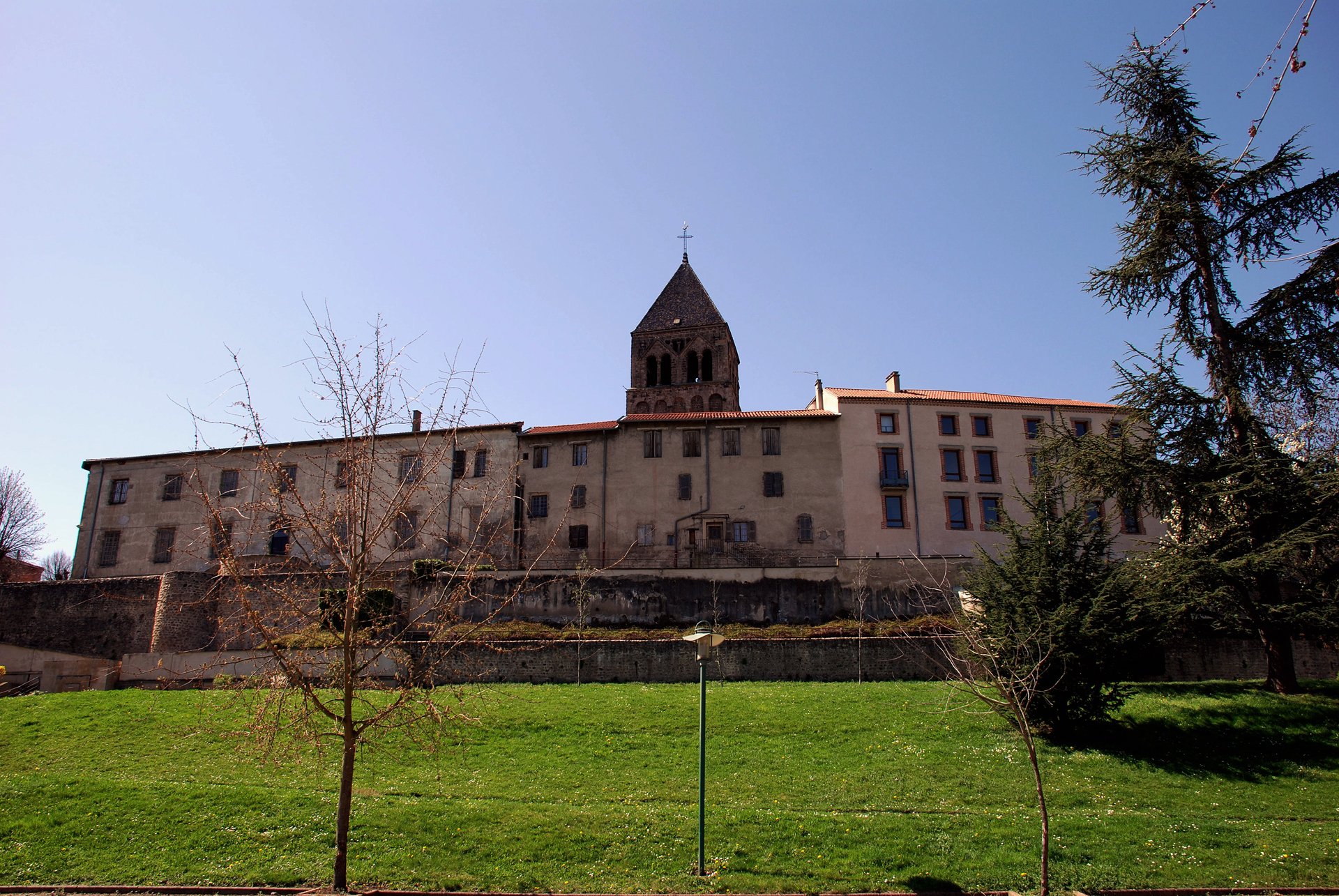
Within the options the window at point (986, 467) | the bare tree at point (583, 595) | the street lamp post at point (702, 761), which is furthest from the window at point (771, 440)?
the street lamp post at point (702, 761)

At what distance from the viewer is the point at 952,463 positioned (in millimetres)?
39562

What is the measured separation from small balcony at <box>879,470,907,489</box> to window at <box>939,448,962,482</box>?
6.79 ft

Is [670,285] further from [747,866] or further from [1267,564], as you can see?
[747,866]

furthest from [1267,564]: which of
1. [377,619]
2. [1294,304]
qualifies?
[377,619]

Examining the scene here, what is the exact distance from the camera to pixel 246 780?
15.3m

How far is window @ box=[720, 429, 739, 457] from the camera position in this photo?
3978cm

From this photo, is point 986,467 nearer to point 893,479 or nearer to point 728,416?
point 893,479

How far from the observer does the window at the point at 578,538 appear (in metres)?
39.1

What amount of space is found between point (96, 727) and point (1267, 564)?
27874 millimetres

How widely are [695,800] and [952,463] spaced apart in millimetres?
28736

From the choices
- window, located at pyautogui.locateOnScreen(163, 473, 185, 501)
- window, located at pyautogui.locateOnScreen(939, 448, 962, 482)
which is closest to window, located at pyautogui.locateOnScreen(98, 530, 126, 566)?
window, located at pyautogui.locateOnScreen(163, 473, 185, 501)

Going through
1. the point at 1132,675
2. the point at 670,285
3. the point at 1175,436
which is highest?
the point at 670,285

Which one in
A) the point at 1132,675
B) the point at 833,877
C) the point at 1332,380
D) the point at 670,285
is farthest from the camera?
the point at 670,285

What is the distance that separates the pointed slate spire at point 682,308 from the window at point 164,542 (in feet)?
119
